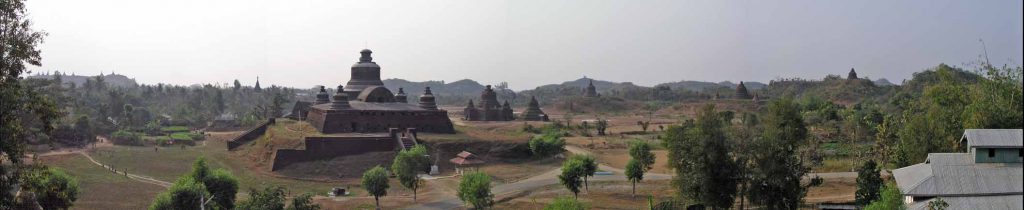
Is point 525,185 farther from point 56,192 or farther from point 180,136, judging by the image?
point 180,136

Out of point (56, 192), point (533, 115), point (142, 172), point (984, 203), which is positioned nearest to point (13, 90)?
point (56, 192)

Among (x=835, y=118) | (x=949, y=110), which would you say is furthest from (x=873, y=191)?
(x=835, y=118)

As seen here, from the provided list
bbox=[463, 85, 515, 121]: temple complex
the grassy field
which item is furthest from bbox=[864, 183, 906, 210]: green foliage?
bbox=[463, 85, 515, 121]: temple complex

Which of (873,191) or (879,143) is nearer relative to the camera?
(873,191)

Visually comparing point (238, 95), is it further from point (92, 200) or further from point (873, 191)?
point (873, 191)

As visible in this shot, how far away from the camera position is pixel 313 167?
148 ft

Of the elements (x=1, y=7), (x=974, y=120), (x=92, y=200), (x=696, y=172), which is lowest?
(x=92, y=200)

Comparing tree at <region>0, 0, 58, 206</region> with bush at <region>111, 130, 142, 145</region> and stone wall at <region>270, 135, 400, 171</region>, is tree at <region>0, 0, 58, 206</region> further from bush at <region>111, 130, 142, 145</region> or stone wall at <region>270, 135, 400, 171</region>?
bush at <region>111, 130, 142, 145</region>

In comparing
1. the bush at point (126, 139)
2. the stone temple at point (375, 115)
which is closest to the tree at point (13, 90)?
the stone temple at point (375, 115)

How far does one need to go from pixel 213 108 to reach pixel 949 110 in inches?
3758

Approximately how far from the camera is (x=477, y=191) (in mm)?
29766

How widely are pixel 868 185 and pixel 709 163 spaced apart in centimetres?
626

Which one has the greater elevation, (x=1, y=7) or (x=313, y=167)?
(x=1, y=7)

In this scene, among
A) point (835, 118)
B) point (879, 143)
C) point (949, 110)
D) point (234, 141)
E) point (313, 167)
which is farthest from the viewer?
point (835, 118)
